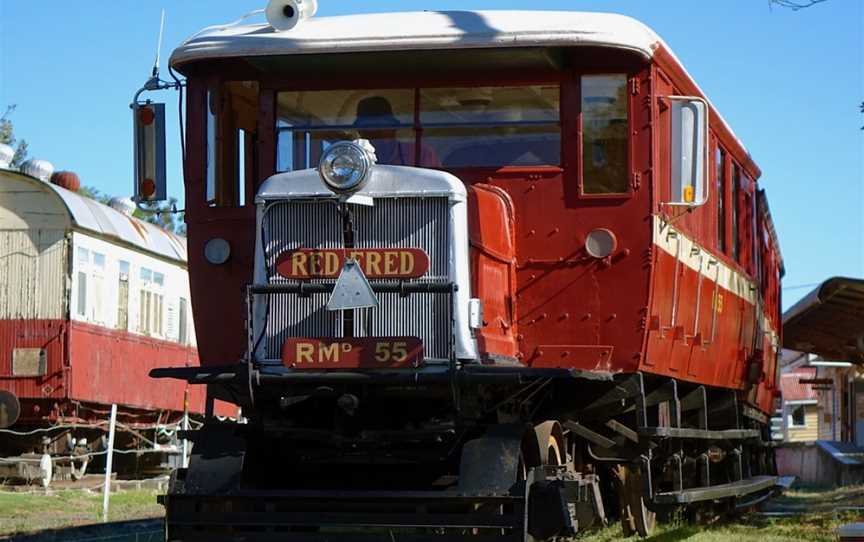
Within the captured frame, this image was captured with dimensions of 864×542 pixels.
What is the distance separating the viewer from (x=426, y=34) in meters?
9.84

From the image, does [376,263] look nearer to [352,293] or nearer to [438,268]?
[352,293]

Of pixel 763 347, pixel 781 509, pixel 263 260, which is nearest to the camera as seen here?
pixel 263 260

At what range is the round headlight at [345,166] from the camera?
354 inches

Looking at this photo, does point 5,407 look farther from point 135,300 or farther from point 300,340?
point 300,340

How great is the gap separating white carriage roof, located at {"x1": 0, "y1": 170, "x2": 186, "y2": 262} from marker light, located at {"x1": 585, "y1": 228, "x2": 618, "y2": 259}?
15.2 meters

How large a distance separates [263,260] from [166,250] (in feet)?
63.8

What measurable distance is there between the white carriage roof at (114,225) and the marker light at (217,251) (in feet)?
46.2

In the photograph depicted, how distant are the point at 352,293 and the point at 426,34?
74.8 inches

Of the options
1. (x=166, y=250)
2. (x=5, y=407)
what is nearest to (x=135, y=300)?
(x=166, y=250)

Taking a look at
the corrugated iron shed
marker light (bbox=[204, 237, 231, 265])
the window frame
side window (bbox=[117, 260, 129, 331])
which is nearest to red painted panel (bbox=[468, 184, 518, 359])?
marker light (bbox=[204, 237, 231, 265])

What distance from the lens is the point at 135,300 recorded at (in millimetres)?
26703

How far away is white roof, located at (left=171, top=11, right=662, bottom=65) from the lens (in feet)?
32.1

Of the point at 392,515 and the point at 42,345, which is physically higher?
the point at 42,345

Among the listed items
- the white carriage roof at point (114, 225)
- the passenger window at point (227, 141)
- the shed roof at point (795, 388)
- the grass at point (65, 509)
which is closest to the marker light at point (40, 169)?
the white carriage roof at point (114, 225)
